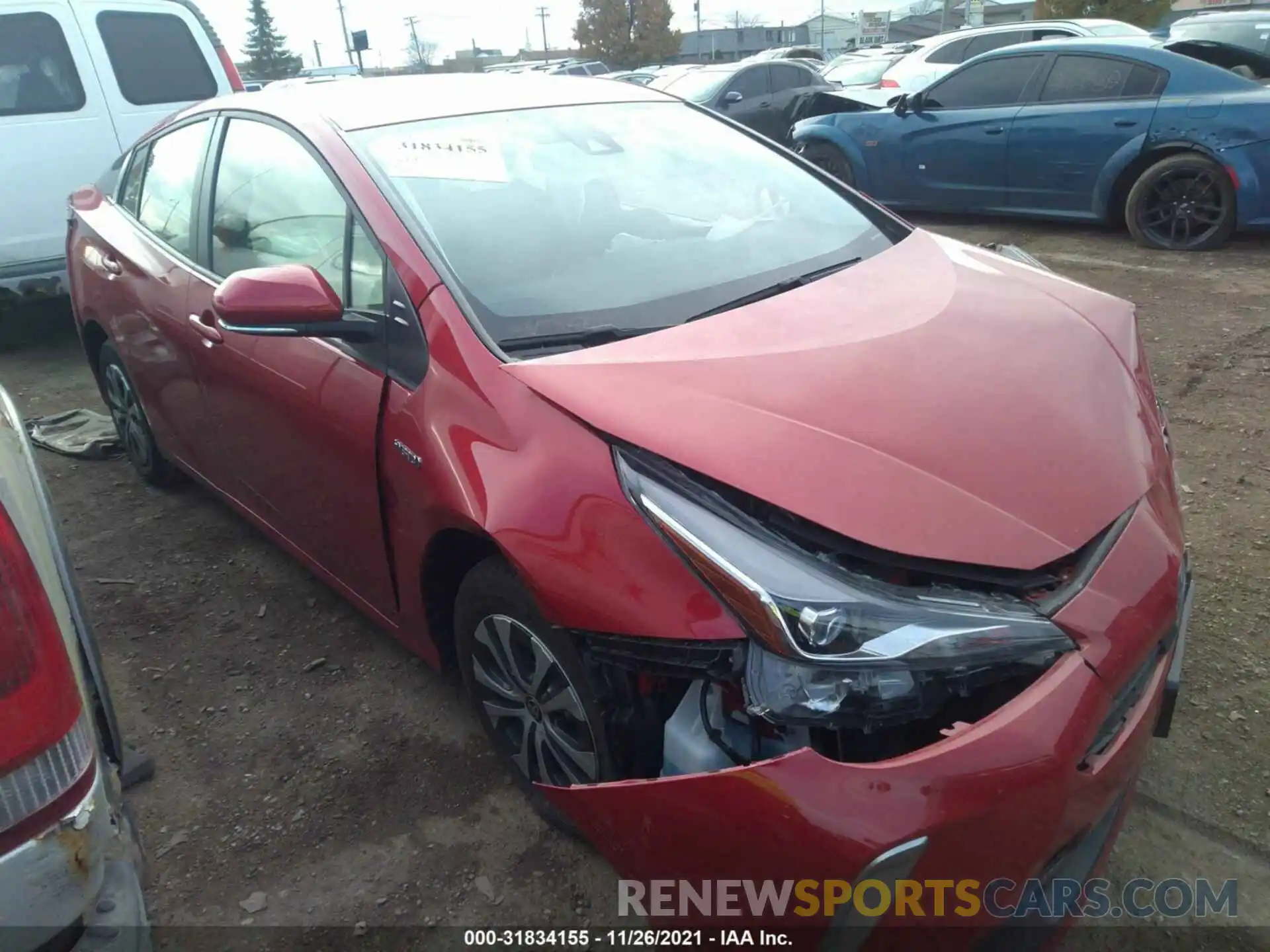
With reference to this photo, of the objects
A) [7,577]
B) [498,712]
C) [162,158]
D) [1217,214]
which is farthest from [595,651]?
[1217,214]

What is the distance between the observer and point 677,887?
1609 millimetres

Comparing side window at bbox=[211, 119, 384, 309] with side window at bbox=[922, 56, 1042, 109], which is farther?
side window at bbox=[922, 56, 1042, 109]

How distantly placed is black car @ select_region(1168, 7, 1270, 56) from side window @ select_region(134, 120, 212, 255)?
25.9ft

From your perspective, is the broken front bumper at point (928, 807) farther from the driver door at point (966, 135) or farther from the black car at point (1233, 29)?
the black car at point (1233, 29)

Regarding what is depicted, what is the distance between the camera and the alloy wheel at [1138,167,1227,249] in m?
6.38

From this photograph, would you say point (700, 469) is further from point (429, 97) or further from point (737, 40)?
point (737, 40)

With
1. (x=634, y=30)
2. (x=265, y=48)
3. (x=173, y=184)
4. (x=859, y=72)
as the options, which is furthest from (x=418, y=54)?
(x=173, y=184)

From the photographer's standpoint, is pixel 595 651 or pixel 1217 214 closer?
pixel 595 651

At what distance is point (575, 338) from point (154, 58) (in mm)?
5619

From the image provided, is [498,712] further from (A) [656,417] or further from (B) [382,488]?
(A) [656,417]

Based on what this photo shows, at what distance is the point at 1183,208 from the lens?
255 inches

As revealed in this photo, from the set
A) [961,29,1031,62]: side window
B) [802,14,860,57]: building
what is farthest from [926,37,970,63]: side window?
[802,14,860,57]: building

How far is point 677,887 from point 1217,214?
21.7 ft

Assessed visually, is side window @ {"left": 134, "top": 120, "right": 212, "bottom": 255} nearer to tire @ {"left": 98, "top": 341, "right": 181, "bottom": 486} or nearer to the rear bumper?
tire @ {"left": 98, "top": 341, "right": 181, "bottom": 486}
